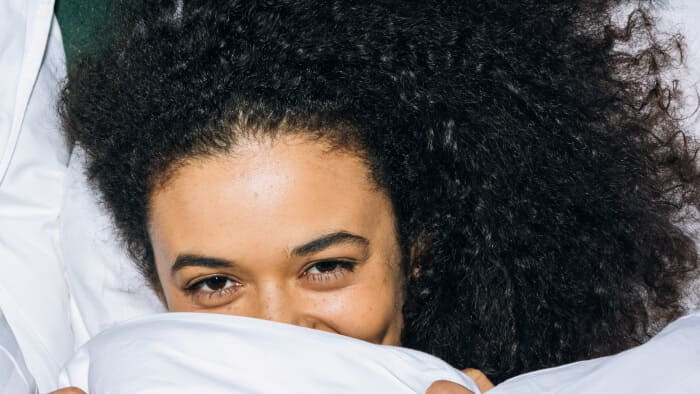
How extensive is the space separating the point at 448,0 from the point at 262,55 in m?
0.38

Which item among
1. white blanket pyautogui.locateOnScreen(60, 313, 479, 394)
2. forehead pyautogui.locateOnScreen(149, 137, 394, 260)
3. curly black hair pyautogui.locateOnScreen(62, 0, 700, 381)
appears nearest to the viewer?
white blanket pyautogui.locateOnScreen(60, 313, 479, 394)

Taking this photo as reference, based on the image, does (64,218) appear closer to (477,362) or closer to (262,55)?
(262,55)

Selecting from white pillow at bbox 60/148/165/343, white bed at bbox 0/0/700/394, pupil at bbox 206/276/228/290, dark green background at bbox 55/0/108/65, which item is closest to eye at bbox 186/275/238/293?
pupil at bbox 206/276/228/290

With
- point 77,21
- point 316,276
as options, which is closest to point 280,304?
point 316,276

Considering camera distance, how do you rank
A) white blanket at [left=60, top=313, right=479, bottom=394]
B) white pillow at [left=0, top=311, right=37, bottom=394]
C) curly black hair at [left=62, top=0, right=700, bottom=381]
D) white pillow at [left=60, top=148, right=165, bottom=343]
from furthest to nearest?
1. white pillow at [left=60, top=148, right=165, bottom=343]
2. white pillow at [left=0, top=311, right=37, bottom=394]
3. curly black hair at [left=62, top=0, right=700, bottom=381]
4. white blanket at [left=60, top=313, right=479, bottom=394]

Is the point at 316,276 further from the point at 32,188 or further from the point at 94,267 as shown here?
the point at 32,188

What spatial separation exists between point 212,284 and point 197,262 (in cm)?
8

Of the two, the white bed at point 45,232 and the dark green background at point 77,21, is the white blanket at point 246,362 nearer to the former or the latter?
the white bed at point 45,232

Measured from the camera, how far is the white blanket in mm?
1268

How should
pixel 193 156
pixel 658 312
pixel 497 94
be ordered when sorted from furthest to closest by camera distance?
1. pixel 658 312
2. pixel 497 94
3. pixel 193 156

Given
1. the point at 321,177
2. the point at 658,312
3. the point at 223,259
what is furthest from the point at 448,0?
the point at 658,312

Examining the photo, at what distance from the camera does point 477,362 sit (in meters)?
1.69

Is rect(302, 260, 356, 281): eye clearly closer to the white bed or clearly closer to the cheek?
the cheek

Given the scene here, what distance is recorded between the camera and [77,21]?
203 cm
